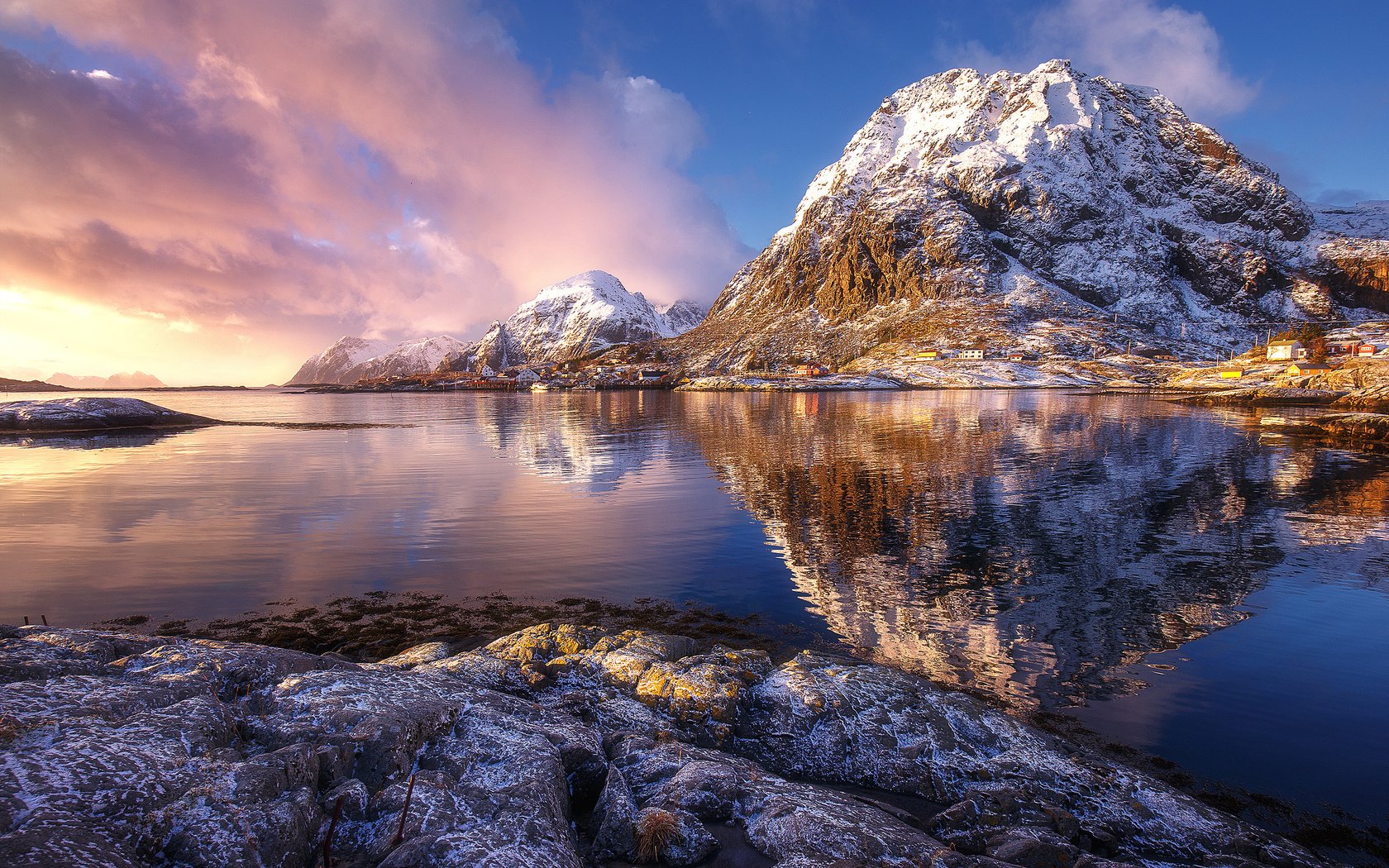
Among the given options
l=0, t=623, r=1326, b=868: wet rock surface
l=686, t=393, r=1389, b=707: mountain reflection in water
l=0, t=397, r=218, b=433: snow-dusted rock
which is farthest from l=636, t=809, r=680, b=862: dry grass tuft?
l=0, t=397, r=218, b=433: snow-dusted rock

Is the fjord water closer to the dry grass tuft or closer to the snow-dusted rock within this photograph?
the dry grass tuft

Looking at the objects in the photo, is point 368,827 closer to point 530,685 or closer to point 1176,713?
point 530,685

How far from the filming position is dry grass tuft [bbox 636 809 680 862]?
6785 mm

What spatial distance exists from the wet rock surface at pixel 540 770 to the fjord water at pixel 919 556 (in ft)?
10.8

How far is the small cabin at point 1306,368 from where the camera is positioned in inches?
5008

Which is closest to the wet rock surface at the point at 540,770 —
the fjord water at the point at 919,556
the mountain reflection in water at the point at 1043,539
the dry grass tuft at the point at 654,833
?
the dry grass tuft at the point at 654,833

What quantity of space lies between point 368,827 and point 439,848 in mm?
1175

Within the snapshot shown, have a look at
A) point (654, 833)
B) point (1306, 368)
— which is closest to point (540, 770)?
point (654, 833)

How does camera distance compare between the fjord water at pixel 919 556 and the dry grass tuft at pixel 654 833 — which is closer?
the dry grass tuft at pixel 654 833

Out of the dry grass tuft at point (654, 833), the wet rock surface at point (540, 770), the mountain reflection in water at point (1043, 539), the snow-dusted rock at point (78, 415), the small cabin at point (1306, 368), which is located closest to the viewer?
the wet rock surface at point (540, 770)

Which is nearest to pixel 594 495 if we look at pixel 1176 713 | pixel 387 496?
pixel 387 496

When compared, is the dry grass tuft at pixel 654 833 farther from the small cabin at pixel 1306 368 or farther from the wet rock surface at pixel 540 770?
the small cabin at pixel 1306 368

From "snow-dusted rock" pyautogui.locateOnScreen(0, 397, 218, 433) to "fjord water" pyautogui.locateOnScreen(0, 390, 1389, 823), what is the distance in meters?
30.7

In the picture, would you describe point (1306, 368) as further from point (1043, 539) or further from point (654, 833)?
point (654, 833)
